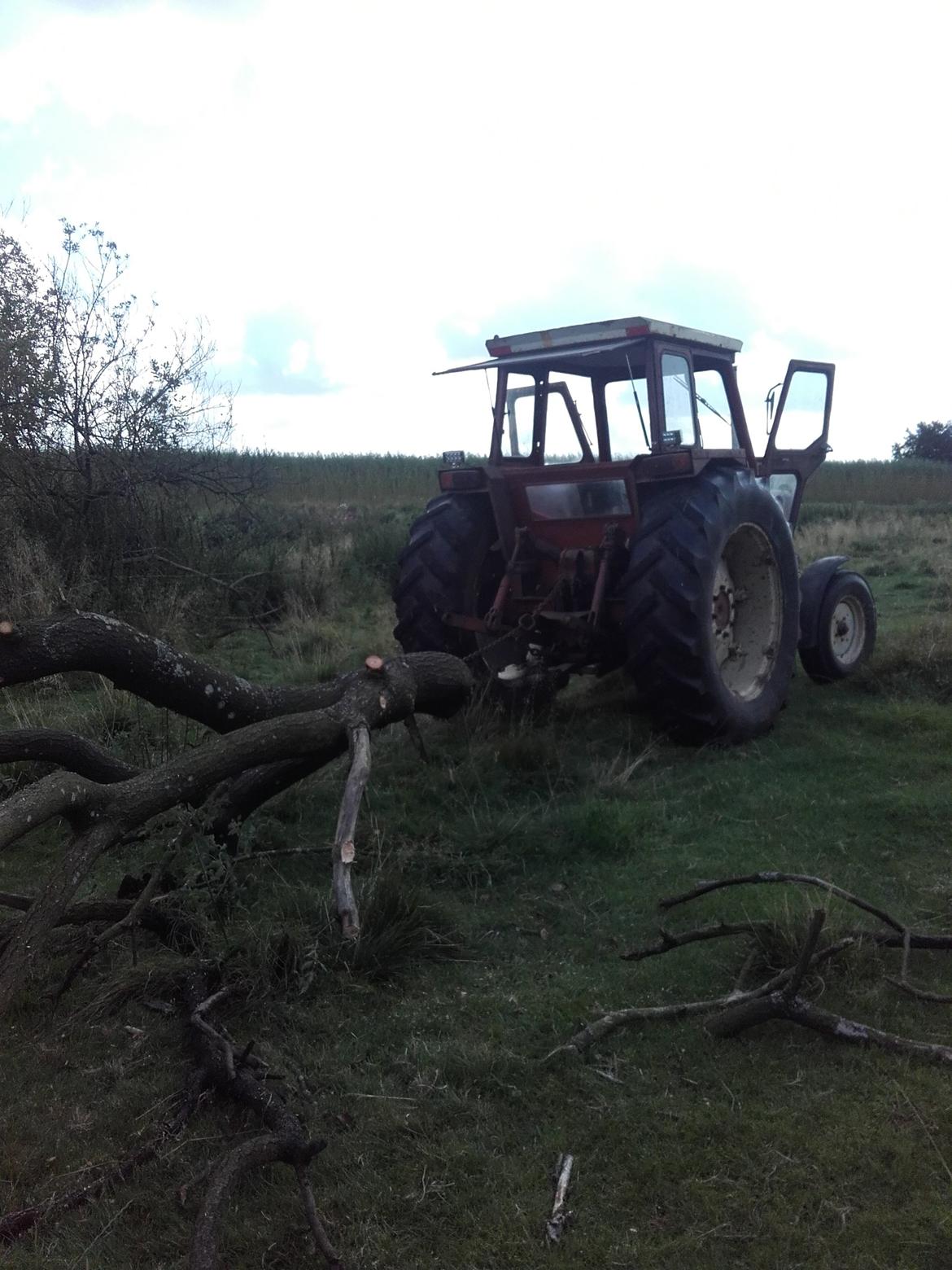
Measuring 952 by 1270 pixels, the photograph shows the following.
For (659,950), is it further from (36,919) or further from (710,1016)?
(36,919)

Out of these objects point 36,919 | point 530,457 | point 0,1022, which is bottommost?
point 0,1022

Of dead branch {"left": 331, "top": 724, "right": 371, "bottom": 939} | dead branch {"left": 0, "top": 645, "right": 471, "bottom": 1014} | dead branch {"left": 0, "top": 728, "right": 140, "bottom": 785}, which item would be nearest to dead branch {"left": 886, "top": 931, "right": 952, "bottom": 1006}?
dead branch {"left": 331, "top": 724, "right": 371, "bottom": 939}

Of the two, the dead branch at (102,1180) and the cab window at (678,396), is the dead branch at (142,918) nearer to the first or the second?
the dead branch at (102,1180)

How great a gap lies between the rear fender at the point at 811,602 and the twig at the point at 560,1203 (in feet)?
15.3

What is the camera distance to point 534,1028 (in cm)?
308

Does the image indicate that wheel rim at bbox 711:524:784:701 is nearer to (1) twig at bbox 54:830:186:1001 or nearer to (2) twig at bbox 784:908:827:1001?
(2) twig at bbox 784:908:827:1001

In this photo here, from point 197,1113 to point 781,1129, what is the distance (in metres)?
1.42

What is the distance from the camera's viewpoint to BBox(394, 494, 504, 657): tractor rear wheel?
20.4 ft

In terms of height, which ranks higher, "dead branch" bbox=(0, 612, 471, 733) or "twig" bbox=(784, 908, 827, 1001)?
"dead branch" bbox=(0, 612, 471, 733)

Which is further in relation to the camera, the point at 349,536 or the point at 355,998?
the point at 349,536

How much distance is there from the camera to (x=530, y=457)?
6719 mm

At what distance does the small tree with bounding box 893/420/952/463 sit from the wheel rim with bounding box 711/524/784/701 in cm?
3208

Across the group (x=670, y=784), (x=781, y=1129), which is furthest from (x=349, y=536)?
(x=781, y=1129)

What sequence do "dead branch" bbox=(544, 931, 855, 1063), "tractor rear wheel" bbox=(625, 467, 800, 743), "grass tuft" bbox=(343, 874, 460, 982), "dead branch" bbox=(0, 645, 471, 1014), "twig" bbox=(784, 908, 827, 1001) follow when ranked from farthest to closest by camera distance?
"tractor rear wheel" bbox=(625, 467, 800, 743) < "grass tuft" bbox=(343, 874, 460, 982) < "dead branch" bbox=(544, 931, 855, 1063) < "twig" bbox=(784, 908, 827, 1001) < "dead branch" bbox=(0, 645, 471, 1014)
